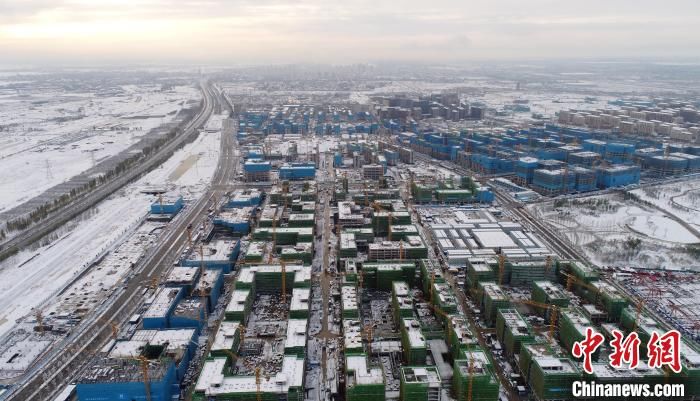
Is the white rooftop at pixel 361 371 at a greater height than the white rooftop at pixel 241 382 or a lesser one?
greater

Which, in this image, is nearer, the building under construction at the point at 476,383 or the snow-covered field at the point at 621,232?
the building under construction at the point at 476,383

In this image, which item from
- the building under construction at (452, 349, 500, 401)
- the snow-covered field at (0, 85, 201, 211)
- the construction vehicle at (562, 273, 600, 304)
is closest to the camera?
the building under construction at (452, 349, 500, 401)

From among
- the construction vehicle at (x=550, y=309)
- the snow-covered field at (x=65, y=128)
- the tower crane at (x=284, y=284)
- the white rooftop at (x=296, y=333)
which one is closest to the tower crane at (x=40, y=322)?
the tower crane at (x=284, y=284)

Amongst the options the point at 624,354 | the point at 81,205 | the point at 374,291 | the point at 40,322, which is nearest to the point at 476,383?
the point at 624,354

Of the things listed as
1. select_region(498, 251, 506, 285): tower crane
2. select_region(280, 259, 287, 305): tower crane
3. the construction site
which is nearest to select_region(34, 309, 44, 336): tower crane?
the construction site

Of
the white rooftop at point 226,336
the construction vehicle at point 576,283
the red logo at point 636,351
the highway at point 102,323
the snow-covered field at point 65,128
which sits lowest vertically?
the highway at point 102,323

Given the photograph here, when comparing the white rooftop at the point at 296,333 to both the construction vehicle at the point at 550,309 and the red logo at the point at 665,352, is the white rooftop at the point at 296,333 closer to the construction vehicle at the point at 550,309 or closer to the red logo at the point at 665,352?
the construction vehicle at the point at 550,309

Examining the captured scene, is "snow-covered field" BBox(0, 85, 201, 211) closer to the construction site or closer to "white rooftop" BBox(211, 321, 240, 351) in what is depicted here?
the construction site
